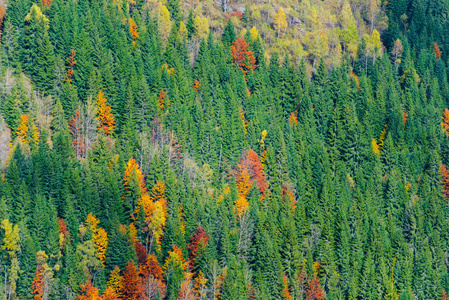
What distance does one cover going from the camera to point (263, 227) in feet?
364

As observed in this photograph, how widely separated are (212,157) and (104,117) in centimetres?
1964

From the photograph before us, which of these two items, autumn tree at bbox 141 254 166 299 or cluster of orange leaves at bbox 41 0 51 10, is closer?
autumn tree at bbox 141 254 166 299

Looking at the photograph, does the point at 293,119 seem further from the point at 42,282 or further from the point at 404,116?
the point at 42,282

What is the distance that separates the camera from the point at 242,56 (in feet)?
510

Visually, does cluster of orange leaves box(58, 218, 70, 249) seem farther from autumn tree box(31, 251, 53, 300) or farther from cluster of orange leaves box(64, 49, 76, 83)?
cluster of orange leaves box(64, 49, 76, 83)

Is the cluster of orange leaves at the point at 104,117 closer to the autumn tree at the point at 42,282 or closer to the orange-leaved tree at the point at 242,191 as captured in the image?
the orange-leaved tree at the point at 242,191

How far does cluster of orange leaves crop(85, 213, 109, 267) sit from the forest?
31 cm

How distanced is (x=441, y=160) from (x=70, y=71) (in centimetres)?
7143

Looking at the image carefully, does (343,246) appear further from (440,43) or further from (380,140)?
(440,43)

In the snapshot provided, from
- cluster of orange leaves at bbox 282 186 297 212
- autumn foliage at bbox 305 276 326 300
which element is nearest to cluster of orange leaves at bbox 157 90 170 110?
cluster of orange leaves at bbox 282 186 297 212

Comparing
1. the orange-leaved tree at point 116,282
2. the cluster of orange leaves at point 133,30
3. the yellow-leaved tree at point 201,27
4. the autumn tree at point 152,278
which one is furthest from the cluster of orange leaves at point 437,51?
the orange-leaved tree at point 116,282

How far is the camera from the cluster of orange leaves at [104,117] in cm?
12316

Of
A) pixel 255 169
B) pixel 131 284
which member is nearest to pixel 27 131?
pixel 131 284

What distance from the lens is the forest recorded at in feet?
335
